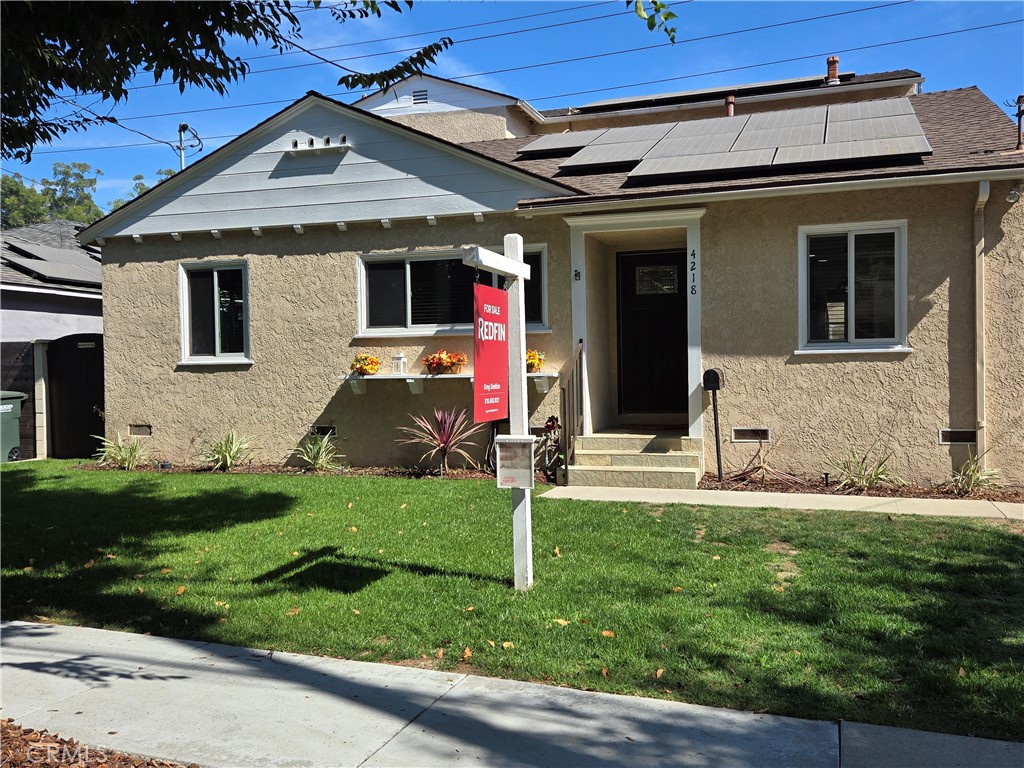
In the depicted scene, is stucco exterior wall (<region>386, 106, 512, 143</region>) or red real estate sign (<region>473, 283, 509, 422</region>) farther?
stucco exterior wall (<region>386, 106, 512, 143</region>)

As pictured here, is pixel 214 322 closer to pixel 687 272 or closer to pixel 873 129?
pixel 687 272

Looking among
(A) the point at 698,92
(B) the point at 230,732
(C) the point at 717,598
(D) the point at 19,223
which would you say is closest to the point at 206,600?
(B) the point at 230,732

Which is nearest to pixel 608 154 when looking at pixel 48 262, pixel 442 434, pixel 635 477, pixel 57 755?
pixel 442 434

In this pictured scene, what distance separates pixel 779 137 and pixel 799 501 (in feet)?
16.8

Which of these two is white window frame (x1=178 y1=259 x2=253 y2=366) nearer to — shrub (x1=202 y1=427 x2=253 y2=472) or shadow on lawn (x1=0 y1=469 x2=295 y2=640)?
shrub (x1=202 y1=427 x2=253 y2=472)

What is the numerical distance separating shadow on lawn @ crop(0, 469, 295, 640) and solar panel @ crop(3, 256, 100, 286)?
7.40 meters

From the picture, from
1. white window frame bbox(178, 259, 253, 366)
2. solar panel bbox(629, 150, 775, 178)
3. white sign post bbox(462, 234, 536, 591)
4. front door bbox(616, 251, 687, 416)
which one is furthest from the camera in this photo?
white window frame bbox(178, 259, 253, 366)

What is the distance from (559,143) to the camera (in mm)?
13023

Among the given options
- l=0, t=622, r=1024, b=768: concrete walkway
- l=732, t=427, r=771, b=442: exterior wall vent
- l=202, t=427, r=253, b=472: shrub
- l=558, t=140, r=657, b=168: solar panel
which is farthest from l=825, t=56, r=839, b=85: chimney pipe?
l=0, t=622, r=1024, b=768: concrete walkway

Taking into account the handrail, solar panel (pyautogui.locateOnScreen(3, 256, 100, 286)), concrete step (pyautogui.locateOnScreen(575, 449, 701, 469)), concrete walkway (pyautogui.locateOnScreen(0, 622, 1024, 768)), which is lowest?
concrete walkway (pyautogui.locateOnScreen(0, 622, 1024, 768))

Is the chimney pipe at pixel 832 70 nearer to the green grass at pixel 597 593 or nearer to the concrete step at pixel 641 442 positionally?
the concrete step at pixel 641 442

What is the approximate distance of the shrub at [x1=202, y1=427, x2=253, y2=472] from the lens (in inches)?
468

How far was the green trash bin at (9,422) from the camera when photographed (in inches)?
512

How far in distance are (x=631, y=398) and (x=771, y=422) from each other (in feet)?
8.48
